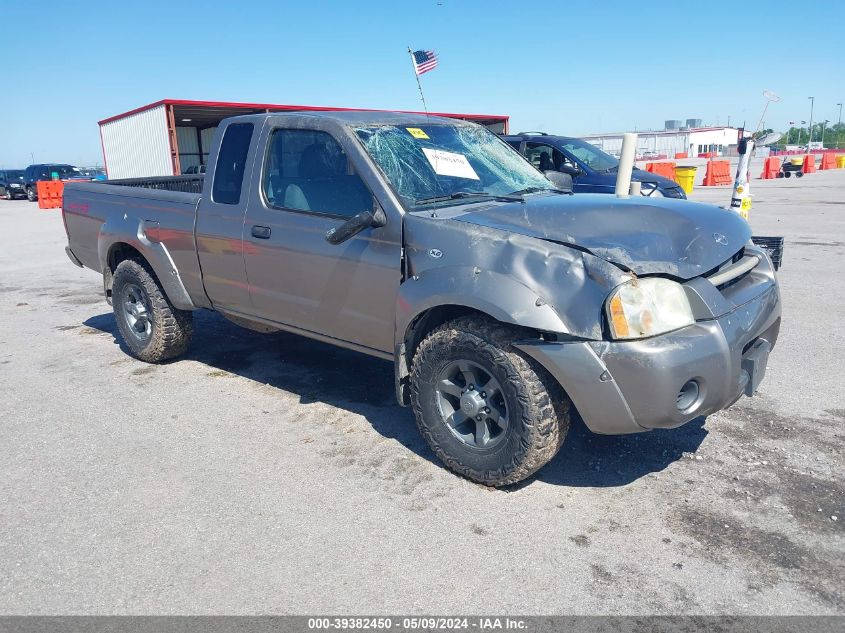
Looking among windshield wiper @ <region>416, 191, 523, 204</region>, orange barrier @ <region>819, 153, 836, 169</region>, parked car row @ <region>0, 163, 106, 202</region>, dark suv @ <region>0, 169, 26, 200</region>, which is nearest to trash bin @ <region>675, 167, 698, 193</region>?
windshield wiper @ <region>416, 191, 523, 204</region>

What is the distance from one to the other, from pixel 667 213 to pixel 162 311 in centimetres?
378

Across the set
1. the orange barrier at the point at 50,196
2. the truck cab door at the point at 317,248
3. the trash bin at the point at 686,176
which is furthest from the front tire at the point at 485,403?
the orange barrier at the point at 50,196

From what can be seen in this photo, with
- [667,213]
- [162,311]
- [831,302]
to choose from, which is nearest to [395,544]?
[667,213]

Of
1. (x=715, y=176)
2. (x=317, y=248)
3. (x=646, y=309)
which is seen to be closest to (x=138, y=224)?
(x=317, y=248)

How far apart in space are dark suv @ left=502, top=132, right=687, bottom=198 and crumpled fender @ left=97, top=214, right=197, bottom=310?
23.2 ft

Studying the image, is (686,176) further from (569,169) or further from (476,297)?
(476,297)

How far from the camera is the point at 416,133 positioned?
433cm

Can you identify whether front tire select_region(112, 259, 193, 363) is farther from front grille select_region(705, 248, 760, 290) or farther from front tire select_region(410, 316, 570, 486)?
Answer: front grille select_region(705, 248, 760, 290)

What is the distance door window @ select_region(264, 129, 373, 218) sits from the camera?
4.01m

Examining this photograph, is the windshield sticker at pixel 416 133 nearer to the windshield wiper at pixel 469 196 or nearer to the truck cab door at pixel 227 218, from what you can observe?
the windshield wiper at pixel 469 196

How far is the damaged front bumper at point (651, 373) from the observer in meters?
2.99

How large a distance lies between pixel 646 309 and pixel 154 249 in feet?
12.4

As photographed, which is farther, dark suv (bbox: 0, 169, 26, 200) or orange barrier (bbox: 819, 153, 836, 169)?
orange barrier (bbox: 819, 153, 836, 169)

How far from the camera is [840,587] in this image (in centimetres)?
267
